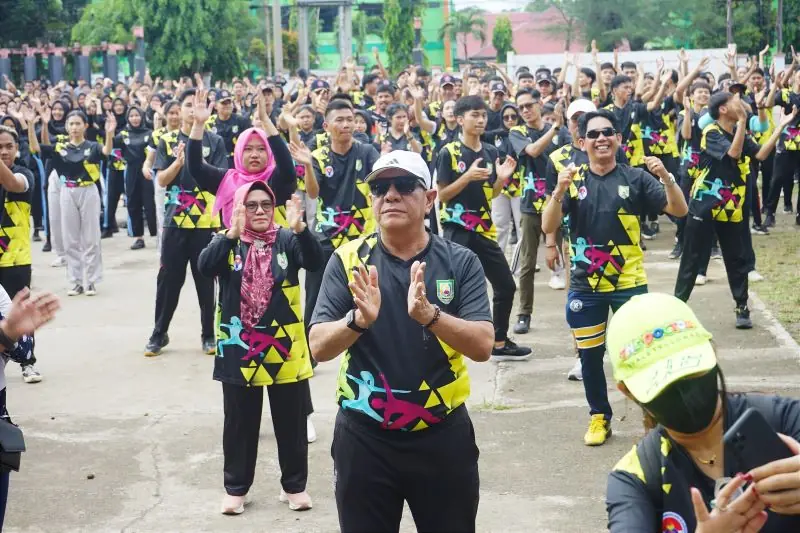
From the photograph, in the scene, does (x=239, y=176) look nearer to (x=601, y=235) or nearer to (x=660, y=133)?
(x=601, y=235)

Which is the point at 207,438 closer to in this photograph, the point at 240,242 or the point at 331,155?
the point at 240,242

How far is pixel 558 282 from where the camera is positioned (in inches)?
519

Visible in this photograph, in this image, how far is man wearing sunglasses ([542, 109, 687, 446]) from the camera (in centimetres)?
765

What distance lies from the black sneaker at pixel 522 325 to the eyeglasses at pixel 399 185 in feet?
21.2

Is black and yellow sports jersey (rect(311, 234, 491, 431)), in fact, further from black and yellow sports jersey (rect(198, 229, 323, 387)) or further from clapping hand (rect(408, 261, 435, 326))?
black and yellow sports jersey (rect(198, 229, 323, 387))

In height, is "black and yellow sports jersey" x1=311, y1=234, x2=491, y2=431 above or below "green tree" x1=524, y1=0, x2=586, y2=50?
below

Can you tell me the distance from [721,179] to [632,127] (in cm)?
422

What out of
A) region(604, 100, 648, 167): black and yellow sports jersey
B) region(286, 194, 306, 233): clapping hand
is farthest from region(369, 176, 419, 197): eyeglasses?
region(604, 100, 648, 167): black and yellow sports jersey

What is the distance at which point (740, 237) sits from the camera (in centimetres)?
1077

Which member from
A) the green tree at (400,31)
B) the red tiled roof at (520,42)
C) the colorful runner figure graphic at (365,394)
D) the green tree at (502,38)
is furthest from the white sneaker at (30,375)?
the green tree at (502,38)

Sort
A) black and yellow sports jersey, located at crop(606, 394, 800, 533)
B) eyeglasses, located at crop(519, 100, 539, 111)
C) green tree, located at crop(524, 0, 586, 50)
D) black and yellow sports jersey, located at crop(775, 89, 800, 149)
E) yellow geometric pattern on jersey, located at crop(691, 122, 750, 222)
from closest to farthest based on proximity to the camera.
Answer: black and yellow sports jersey, located at crop(606, 394, 800, 533) → yellow geometric pattern on jersey, located at crop(691, 122, 750, 222) → eyeglasses, located at crop(519, 100, 539, 111) → black and yellow sports jersey, located at crop(775, 89, 800, 149) → green tree, located at crop(524, 0, 586, 50)

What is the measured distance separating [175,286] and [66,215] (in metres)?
3.44

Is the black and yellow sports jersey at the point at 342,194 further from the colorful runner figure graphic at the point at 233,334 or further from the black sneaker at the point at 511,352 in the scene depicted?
the colorful runner figure graphic at the point at 233,334

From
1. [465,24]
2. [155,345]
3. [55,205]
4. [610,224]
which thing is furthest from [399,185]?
[465,24]
